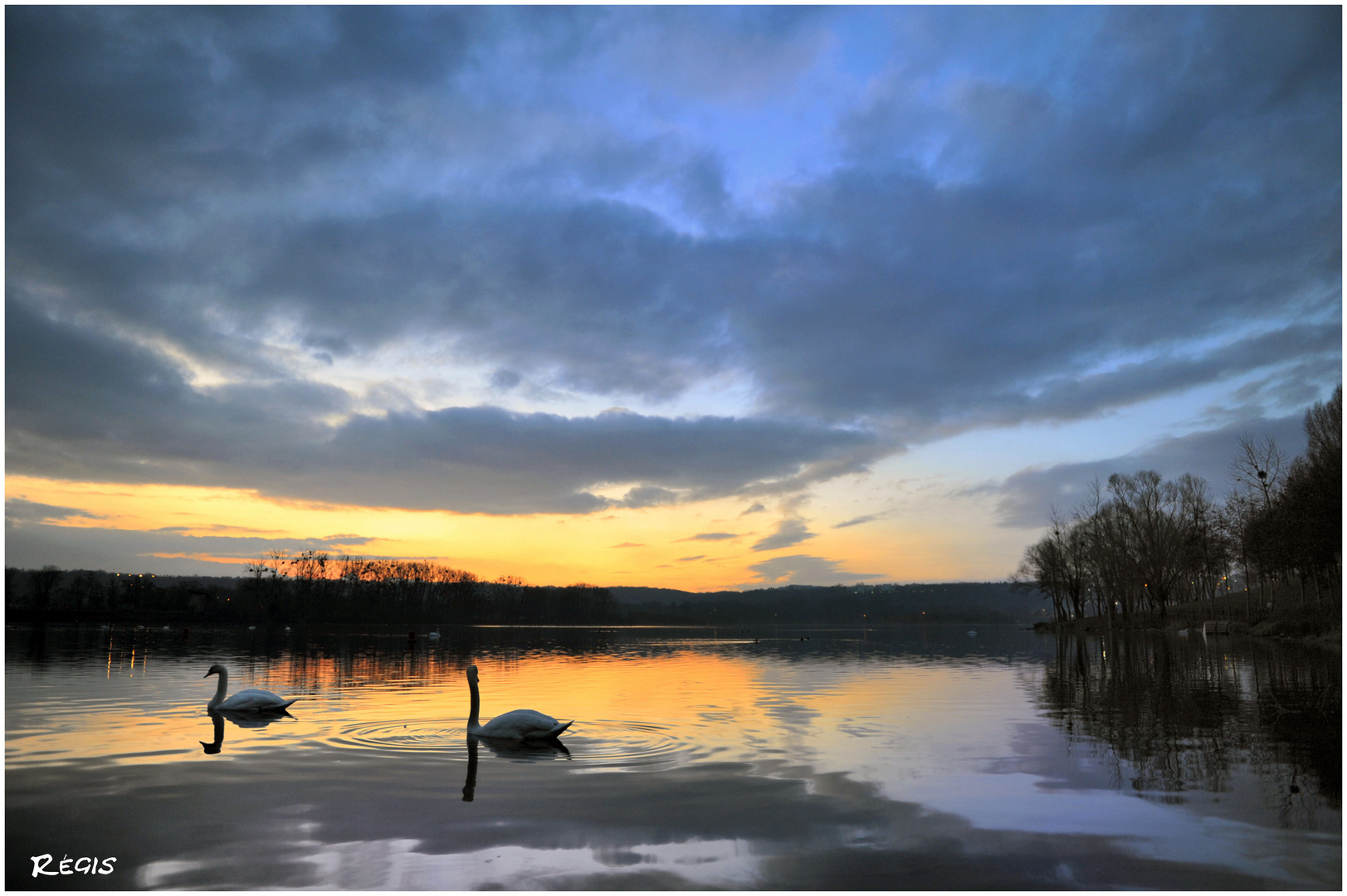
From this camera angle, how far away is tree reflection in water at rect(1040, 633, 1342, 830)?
1126cm

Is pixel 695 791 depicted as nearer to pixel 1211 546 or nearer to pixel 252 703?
pixel 252 703

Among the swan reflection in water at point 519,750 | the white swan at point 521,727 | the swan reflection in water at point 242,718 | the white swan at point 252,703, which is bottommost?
the swan reflection in water at point 242,718

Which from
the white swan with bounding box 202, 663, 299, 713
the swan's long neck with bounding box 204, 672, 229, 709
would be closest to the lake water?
the swan's long neck with bounding box 204, 672, 229, 709

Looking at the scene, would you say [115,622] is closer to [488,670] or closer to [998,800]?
[488,670]

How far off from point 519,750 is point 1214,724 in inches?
579

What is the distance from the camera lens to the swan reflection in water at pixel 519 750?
13555 mm

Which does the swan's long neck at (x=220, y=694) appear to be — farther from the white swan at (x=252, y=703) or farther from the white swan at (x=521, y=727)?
the white swan at (x=521, y=727)

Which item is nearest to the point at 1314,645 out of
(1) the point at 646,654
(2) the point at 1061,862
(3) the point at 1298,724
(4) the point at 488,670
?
(3) the point at 1298,724

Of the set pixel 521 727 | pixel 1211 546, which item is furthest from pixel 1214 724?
pixel 1211 546

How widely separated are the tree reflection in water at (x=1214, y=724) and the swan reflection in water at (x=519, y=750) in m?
9.34

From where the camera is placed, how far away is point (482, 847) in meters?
8.48

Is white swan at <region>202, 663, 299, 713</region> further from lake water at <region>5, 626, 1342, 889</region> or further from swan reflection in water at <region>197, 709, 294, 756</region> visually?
lake water at <region>5, 626, 1342, 889</region>

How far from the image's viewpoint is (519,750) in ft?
47.4

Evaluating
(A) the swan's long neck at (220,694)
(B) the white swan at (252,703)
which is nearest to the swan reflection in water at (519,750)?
(B) the white swan at (252,703)
